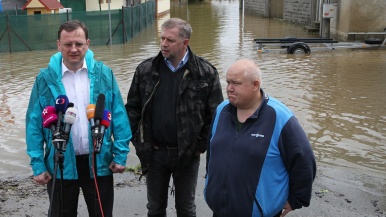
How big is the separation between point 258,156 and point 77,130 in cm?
146

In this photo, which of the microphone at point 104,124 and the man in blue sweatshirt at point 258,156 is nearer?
the man in blue sweatshirt at point 258,156

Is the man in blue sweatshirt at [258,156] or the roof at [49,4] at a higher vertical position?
the roof at [49,4]

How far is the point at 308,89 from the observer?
39.8 ft

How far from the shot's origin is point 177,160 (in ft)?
13.6

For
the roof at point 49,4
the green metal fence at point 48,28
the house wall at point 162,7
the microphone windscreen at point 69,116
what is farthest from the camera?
the house wall at point 162,7

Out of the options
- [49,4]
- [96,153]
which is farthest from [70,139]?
[49,4]

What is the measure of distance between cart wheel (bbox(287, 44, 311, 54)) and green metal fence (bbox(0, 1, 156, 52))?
27.3ft

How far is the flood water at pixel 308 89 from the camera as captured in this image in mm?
7723

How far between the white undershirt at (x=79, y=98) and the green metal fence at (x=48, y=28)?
1790 cm

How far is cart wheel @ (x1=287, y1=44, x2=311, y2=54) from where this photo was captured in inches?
703

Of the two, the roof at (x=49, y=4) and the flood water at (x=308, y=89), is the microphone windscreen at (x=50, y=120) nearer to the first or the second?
the flood water at (x=308, y=89)

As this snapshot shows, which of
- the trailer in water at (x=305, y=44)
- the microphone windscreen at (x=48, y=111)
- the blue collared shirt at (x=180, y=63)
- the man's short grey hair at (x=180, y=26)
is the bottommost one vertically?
the trailer in water at (x=305, y=44)

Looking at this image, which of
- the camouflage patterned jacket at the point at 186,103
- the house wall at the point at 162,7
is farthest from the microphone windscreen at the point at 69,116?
the house wall at the point at 162,7

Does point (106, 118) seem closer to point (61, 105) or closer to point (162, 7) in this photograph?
point (61, 105)
